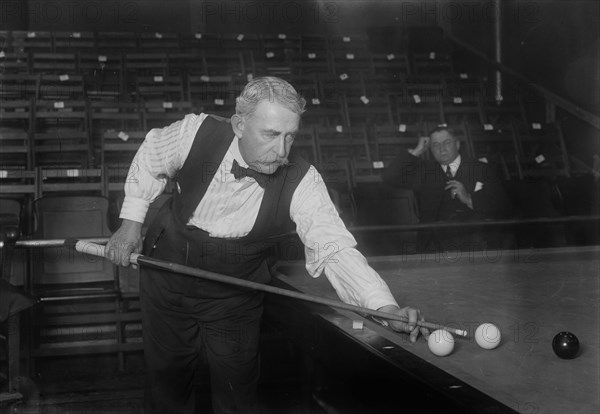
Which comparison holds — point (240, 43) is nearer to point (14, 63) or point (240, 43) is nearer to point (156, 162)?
point (14, 63)

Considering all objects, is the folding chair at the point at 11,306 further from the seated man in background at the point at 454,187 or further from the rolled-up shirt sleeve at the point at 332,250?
the seated man in background at the point at 454,187

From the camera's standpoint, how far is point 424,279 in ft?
8.10

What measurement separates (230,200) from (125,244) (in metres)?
0.36

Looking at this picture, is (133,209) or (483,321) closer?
(483,321)

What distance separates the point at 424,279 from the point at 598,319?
75 cm

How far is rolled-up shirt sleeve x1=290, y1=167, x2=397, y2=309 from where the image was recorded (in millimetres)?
1794

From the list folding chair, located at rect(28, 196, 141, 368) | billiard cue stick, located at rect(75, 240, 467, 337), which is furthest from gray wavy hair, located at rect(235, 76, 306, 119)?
folding chair, located at rect(28, 196, 141, 368)

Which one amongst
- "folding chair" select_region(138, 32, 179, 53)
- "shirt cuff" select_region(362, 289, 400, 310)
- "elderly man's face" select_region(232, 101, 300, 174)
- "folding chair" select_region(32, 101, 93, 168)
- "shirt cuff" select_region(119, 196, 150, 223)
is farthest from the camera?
"folding chair" select_region(138, 32, 179, 53)

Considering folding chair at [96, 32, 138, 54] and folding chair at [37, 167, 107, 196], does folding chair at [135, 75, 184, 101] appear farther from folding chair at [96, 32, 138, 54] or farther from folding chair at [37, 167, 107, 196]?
folding chair at [37, 167, 107, 196]

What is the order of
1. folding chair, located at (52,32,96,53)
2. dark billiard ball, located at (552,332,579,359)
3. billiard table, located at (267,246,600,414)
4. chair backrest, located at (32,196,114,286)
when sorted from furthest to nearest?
folding chair, located at (52,32,96,53) < chair backrest, located at (32,196,114,286) < dark billiard ball, located at (552,332,579,359) < billiard table, located at (267,246,600,414)

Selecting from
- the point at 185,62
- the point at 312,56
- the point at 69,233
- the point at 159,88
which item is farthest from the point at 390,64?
the point at 69,233

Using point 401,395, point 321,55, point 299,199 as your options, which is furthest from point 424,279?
point 321,55

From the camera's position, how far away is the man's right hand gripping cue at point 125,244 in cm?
209

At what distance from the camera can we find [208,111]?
670 cm
